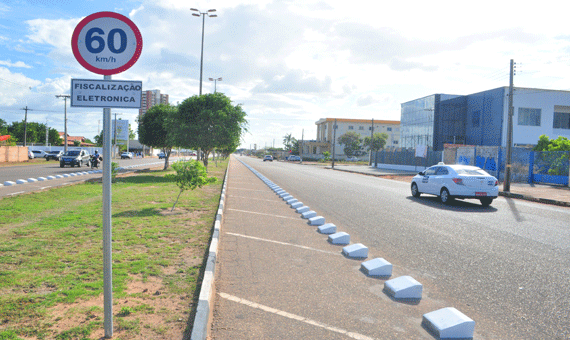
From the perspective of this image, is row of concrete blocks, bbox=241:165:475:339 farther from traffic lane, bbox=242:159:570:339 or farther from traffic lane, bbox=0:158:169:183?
traffic lane, bbox=0:158:169:183

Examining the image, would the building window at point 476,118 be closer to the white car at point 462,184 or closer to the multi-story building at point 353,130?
the white car at point 462,184

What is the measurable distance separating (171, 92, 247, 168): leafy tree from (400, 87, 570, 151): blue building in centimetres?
3336

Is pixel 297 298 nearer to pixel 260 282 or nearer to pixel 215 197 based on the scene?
pixel 260 282

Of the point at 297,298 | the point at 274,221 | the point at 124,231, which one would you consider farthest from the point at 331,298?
the point at 274,221

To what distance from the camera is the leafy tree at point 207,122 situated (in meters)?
26.6

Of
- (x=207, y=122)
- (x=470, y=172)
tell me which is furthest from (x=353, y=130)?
(x=470, y=172)

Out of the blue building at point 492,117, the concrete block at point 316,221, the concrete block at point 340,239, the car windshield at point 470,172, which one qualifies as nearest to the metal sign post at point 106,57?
the concrete block at point 340,239

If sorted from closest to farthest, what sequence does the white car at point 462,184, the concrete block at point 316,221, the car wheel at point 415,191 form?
the concrete block at point 316,221 < the white car at point 462,184 < the car wheel at point 415,191

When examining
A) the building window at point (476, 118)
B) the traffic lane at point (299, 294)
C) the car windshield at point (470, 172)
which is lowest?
the traffic lane at point (299, 294)

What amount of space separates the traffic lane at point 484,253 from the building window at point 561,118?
1796 inches

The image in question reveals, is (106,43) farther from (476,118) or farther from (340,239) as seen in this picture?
(476,118)

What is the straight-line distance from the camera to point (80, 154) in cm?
3684

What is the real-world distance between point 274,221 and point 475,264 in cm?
483

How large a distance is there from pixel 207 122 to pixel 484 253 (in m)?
21.9
